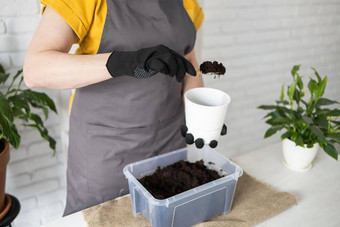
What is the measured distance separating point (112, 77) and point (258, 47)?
64.6 inches

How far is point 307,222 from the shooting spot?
3.07 feet

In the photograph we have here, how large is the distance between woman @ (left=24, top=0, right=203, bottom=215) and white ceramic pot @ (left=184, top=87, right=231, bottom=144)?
0.10 m

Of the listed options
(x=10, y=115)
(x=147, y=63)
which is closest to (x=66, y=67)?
(x=147, y=63)

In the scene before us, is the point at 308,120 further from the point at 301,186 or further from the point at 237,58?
the point at 237,58

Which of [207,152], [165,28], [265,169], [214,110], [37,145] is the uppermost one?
[165,28]

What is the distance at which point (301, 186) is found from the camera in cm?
112

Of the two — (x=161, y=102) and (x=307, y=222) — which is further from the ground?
(x=161, y=102)

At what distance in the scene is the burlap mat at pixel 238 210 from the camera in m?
0.89

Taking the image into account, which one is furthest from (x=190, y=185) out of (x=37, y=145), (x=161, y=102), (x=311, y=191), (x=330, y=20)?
(x=330, y=20)

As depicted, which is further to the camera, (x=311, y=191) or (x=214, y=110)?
(x=311, y=191)

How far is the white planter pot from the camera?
1189 millimetres

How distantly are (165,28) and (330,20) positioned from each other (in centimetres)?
206

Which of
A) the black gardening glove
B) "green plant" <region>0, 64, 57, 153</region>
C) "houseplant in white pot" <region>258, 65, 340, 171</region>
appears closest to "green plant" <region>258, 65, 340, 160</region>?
"houseplant in white pot" <region>258, 65, 340, 171</region>

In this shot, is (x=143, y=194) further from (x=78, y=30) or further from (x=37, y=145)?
(x=37, y=145)
